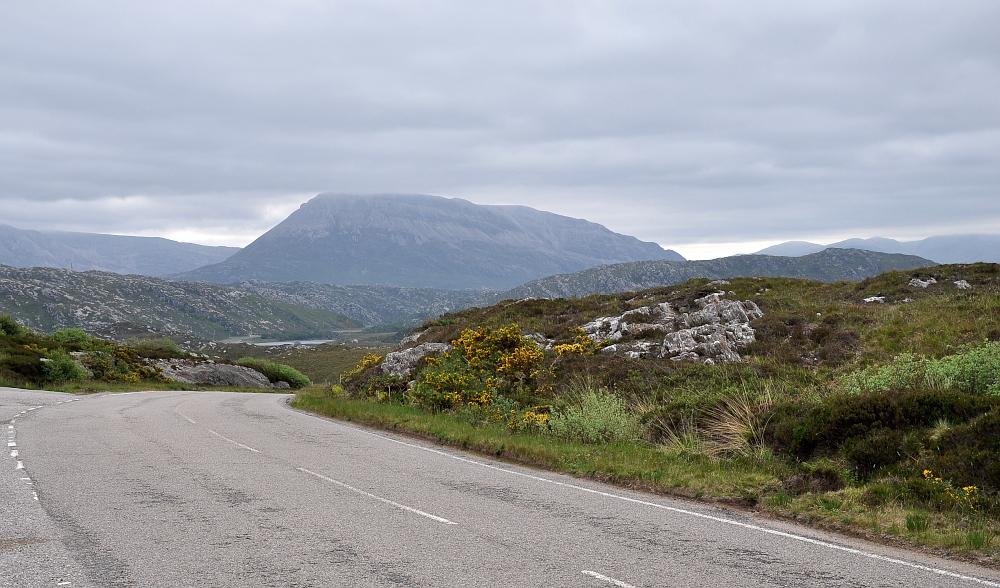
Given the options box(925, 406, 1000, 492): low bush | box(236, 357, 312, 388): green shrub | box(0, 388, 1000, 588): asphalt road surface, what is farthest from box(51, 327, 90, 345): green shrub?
box(925, 406, 1000, 492): low bush

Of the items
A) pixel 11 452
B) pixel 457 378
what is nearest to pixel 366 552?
pixel 11 452

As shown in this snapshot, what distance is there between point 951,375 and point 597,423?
6.97 metres

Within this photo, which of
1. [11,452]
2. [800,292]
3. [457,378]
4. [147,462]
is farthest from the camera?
[800,292]

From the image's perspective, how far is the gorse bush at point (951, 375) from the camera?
463 inches

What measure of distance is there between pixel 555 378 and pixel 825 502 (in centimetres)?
1370

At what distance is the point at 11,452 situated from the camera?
13.7 m

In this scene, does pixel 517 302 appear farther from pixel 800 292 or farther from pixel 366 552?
pixel 366 552

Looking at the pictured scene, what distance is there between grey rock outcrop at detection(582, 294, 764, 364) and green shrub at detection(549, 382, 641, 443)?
7660 mm

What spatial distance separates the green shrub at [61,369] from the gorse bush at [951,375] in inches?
1799

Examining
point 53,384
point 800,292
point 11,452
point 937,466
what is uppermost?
point 800,292

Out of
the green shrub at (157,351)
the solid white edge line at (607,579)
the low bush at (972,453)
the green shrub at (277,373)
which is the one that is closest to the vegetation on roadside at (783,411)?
the low bush at (972,453)

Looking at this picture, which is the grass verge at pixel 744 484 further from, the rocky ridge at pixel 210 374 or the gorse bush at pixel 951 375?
the rocky ridge at pixel 210 374

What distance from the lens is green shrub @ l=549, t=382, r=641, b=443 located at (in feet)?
48.8

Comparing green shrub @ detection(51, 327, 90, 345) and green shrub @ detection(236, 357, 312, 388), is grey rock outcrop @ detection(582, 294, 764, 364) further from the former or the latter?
green shrub @ detection(51, 327, 90, 345)
